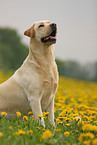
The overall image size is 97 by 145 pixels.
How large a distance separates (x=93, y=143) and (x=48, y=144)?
51cm

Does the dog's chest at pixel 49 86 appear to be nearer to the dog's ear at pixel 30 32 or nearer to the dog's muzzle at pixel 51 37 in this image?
the dog's muzzle at pixel 51 37

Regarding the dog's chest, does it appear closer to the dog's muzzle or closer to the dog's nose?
the dog's muzzle

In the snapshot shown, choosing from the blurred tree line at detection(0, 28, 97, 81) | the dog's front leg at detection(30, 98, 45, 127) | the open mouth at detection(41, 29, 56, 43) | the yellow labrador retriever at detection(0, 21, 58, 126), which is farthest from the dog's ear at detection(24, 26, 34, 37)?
the blurred tree line at detection(0, 28, 97, 81)

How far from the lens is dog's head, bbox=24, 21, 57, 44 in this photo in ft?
9.97

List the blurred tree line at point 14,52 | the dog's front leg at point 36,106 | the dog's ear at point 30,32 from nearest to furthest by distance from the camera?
the dog's front leg at point 36,106, the dog's ear at point 30,32, the blurred tree line at point 14,52

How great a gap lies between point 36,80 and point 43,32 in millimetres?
760

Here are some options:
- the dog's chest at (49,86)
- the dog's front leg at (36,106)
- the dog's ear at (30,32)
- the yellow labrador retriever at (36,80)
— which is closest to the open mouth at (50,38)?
the yellow labrador retriever at (36,80)

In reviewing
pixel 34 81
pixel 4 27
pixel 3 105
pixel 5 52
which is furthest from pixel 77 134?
pixel 4 27

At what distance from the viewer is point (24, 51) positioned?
32219mm

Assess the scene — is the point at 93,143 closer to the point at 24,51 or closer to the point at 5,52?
the point at 5,52

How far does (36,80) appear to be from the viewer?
301 centimetres

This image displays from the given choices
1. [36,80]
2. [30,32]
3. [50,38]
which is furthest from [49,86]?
[30,32]

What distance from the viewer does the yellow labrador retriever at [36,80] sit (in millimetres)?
3020

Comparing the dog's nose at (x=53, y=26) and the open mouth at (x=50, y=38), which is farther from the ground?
the dog's nose at (x=53, y=26)
